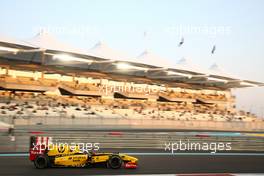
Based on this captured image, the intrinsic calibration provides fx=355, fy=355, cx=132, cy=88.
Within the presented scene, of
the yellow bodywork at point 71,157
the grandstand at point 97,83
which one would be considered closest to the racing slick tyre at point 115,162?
the yellow bodywork at point 71,157

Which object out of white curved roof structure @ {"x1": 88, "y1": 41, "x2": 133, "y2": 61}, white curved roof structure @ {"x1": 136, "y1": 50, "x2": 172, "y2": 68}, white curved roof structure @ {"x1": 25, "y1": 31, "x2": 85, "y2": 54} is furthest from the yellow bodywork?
white curved roof structure @ {"x1": 136, "y1": 50, "x2": 172, "y2": 68}

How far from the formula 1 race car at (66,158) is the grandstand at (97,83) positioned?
24.0 meters

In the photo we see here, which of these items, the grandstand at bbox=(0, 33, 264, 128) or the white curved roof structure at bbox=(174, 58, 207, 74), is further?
the white curved roof structure at bbox=(174, 58, 207, 74)

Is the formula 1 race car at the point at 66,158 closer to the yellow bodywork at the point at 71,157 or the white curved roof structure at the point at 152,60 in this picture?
the yellow bodywork at the point at 71,157

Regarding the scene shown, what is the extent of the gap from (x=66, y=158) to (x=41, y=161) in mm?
737

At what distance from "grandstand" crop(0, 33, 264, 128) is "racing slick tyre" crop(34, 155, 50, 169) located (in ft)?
78.8

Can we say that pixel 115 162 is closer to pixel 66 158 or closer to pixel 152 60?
pixel 66 158

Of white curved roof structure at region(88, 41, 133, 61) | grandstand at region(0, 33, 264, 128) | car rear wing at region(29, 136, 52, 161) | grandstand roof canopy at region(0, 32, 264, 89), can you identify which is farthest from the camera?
white curved roof structure at region(88, 41, 133, 61)

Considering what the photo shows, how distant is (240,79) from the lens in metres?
71.6

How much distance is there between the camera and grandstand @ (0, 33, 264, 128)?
4328 cm

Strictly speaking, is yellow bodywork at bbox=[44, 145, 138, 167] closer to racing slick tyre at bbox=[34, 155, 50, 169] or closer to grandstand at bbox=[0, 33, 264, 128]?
racing slick tyre at bbox=[34, 155, 50, 169]

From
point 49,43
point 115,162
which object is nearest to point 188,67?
point 49,43

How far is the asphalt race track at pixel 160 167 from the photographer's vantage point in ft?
33.4

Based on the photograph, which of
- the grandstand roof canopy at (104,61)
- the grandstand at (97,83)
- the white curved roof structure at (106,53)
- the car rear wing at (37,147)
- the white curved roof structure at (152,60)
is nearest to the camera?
the car rear wing at (37,147)
